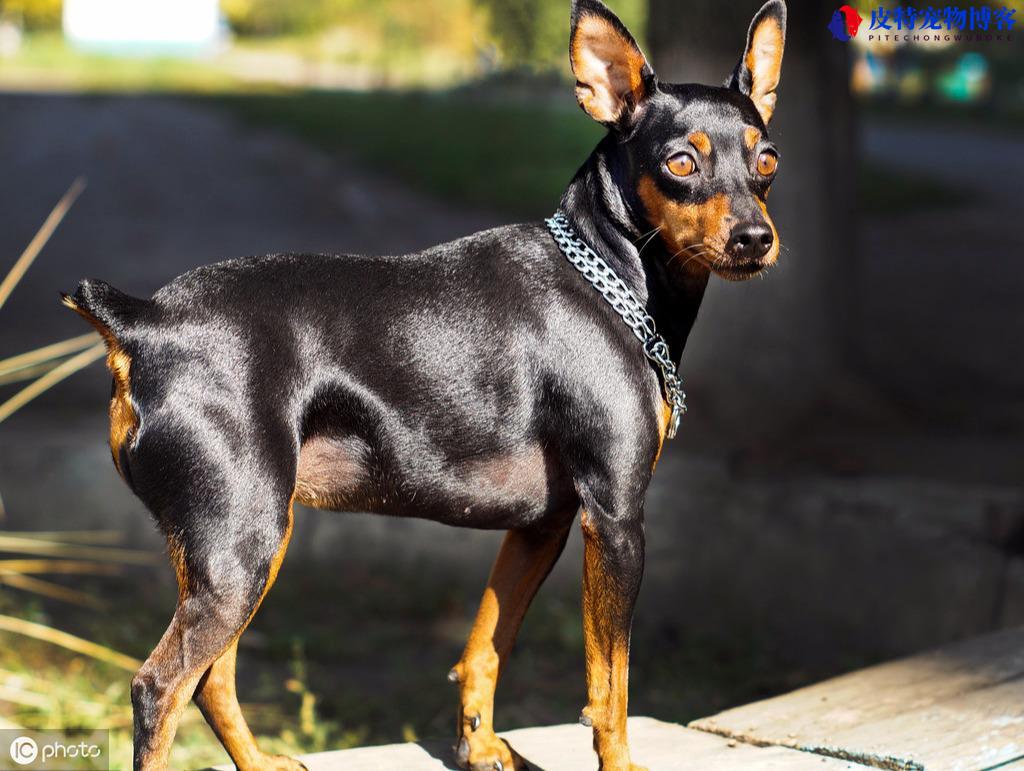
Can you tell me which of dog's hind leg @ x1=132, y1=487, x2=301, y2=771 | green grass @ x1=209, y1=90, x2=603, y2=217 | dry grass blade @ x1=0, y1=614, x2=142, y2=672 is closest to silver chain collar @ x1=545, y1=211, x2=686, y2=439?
dog's hind leg @ x1=132, y1=487, x2=301, y2=771

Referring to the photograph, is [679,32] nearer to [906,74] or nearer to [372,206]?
[372,206]

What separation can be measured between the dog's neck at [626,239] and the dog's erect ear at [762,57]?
15.6 inches

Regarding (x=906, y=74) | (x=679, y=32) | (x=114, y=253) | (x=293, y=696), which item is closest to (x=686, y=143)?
(x=293, y=696)

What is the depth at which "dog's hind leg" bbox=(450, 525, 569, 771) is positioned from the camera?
11.3ft

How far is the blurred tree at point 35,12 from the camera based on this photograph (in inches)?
1341

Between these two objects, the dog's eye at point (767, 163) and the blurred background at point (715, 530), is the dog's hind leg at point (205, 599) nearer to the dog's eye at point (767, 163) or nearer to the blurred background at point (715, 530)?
the dog's eye at point (767, 163)

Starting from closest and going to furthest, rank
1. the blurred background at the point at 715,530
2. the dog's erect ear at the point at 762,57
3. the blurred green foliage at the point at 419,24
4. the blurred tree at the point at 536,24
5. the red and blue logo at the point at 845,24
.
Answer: the dog's erect ear at the point at 762,57 < the blurred background at the point at 715,530 < the red and blue logo at the point at 845,24 < the blurred tree at the point at 536,24 < the blurred green foliage at the point at 419,24

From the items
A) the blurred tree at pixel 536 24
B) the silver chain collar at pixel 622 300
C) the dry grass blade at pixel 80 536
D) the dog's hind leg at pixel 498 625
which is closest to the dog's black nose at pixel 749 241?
the silver chain collar at pixel 622 300

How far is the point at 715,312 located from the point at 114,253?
8.86 metres

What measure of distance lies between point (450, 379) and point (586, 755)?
49.0 inches

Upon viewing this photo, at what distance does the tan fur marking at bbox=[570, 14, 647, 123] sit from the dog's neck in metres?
0.08

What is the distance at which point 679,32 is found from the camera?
7266 mm

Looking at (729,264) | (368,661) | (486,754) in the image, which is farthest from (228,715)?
(368,661)

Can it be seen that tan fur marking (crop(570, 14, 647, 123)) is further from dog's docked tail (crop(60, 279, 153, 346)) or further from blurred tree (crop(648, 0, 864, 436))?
blurred tree (crop(648, 0, 864, 436))
